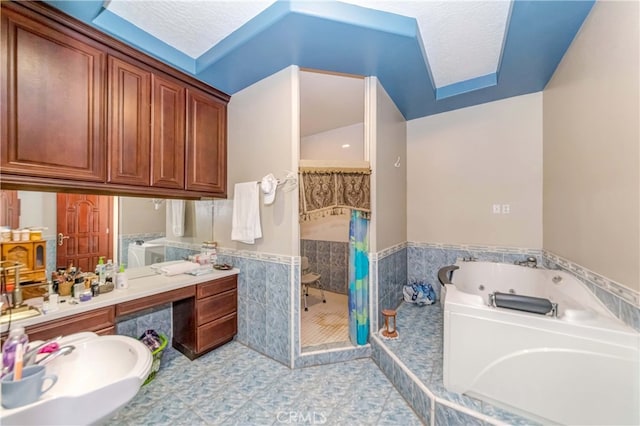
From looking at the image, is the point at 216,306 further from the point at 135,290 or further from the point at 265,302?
the point at 135,290

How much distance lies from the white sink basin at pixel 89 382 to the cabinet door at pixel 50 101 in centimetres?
110

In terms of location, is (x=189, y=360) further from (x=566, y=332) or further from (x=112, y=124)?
(x=566, y=332)

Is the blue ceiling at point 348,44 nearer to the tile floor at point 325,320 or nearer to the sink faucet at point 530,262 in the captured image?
the sink faucet at point 530,262

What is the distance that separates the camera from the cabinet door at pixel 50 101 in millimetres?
1414

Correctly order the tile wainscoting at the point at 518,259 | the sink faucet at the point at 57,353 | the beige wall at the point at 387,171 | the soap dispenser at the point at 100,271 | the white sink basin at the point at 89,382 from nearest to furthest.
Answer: the white sink basin at the point at 89,382
the sink faucet at the point at 57,353
the tile wainscoting at the point at 518,259
the soap dispenser at the point at 100,271
the beige wall at the point at 387,171

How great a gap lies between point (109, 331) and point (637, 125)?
10.8ft

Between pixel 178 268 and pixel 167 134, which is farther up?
pixel 167 134

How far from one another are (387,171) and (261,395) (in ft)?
7.57

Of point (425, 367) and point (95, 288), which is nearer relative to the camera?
point (95, 288)

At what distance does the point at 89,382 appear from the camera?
111 centimetres

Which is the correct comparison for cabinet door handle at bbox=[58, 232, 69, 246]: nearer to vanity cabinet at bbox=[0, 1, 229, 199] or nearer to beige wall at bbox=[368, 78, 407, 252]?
vanity cabinet at bbox=[0, 1, 229, 199]

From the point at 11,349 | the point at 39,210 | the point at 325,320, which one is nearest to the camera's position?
the point at 11,349

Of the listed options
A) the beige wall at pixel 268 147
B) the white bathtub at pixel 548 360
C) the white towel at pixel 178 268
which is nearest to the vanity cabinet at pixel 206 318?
the white towel at pixel 178 268

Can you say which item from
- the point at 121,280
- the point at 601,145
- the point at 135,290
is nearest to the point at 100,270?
the point at 121,280
